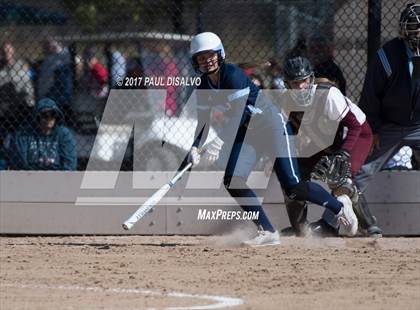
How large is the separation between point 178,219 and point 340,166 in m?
2.06

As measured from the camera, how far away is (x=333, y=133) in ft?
28.1

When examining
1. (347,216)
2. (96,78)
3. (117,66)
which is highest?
(117,66)

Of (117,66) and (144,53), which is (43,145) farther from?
(144,53)

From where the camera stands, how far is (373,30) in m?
9.47

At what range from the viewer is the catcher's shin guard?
886cm

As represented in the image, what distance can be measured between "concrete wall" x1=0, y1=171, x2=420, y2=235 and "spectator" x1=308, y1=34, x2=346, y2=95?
1.20 m

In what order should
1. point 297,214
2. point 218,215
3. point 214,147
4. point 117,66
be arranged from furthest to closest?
point 117,66 < point 218,215 < point 297,214 < point 214,147

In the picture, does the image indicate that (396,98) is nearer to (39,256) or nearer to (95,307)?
(39,256)

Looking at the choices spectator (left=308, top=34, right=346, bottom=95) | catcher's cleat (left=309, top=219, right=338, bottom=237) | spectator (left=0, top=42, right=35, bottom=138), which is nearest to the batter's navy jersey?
catcher's cleat (left=309, top=219, right=338, bottom=237)

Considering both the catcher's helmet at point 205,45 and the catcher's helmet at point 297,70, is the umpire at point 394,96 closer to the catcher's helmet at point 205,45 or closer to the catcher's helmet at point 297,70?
the catcher's helmet at point 297,70

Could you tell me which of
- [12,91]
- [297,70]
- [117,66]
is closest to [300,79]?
[297,70]

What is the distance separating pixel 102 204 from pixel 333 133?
8.35 feet

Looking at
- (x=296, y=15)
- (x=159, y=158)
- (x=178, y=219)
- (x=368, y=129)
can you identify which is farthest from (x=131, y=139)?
(x=368, y=129)

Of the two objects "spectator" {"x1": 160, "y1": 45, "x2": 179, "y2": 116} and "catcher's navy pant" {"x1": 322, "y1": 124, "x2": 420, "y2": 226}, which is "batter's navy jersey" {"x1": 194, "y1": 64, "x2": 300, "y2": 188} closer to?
"catcher's navy pant" {"x1": 322, "y1": 124, "x2": 420, "y2": 226}
